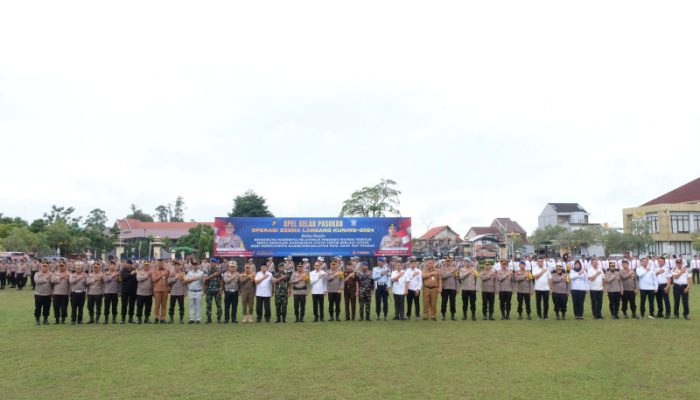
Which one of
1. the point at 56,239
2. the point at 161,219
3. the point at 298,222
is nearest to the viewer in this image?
the point at 298,222

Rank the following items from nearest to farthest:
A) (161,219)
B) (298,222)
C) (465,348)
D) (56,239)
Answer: (465,348)
(298,222)
(56,239)
(161,219)

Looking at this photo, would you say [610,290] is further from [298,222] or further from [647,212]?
[647,212]

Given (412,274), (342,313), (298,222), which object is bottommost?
(342,313)

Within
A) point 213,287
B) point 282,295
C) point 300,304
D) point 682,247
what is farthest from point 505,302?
point 682,247

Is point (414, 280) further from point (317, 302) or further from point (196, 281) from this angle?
point (196, 281)

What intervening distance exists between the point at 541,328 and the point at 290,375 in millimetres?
6953

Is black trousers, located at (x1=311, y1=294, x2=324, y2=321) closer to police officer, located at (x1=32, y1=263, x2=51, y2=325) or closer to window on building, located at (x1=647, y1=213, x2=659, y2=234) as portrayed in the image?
police officer, located at (x1=32, y1=263, x2=51, y2=325)

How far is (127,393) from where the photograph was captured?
7.26m

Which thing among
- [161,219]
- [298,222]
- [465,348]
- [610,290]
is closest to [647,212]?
[298,222]

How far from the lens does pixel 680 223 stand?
190 ft

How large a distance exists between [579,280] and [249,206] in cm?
5588

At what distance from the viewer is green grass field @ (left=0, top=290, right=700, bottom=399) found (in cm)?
736

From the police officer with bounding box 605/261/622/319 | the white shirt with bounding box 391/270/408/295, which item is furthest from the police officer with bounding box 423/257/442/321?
the police officer with bounding box 605/261/622/319

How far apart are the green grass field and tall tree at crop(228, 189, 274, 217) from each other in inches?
2135
